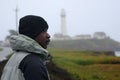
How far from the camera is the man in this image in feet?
12.1

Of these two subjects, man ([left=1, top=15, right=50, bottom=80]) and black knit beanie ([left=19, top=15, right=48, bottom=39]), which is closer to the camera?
man ([left=1, top=15, right=50, bottom=80])

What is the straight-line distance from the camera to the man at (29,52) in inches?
145

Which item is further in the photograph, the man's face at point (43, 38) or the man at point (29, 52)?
the man's face at point (43, 38)

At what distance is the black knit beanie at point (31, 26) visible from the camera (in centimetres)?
391

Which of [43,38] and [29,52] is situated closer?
[29,52]

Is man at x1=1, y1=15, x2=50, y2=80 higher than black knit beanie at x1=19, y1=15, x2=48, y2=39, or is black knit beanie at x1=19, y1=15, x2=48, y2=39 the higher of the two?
black knit beanie at x1=19, y1=15, x2=48, y2=39

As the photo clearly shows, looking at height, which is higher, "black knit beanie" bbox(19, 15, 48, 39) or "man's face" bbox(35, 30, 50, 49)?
"black knit beanie" bbox(19, 15, 48, 39)

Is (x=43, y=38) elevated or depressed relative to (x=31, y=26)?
depressed

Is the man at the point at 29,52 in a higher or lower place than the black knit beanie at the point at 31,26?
lower

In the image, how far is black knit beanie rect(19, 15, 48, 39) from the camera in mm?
3908

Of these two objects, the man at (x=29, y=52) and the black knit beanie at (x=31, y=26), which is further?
A: the black knit beanie at (x=31, y=26)

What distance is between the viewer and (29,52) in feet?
12.6

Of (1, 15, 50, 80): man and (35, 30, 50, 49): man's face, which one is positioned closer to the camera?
(1, 15, 50, 80): man

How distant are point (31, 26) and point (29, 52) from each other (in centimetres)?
23
